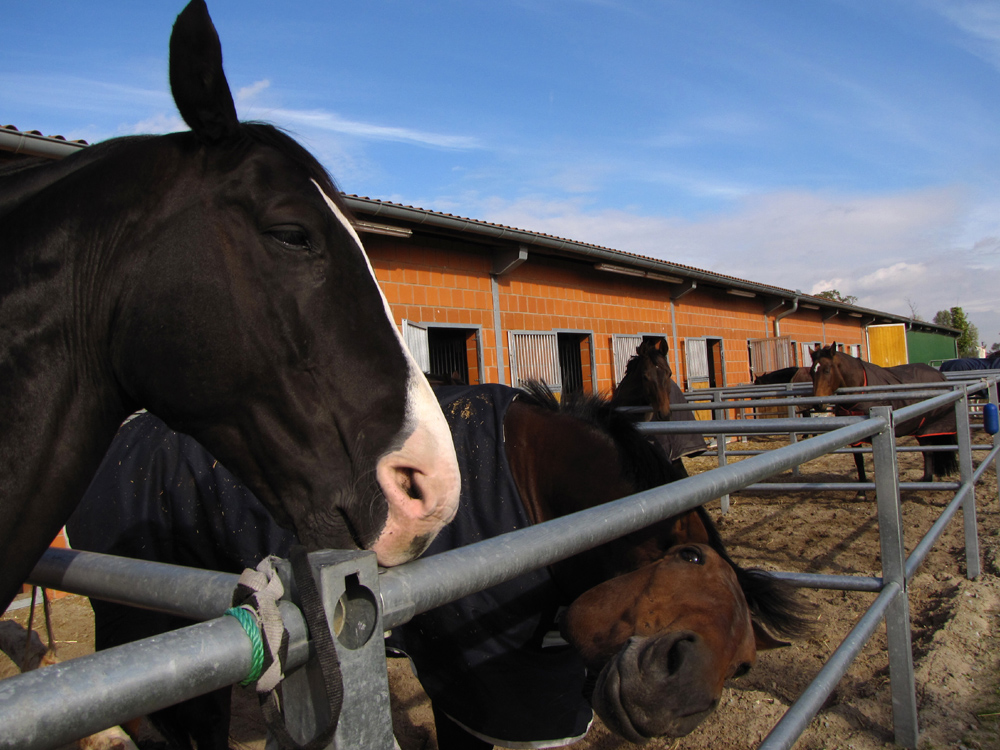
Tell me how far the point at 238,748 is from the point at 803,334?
18.7 meters

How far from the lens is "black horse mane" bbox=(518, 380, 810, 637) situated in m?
1.62

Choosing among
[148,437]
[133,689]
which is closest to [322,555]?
[133,689]

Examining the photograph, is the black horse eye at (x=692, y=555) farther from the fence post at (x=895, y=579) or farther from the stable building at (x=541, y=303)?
the stable building at (x=541, y=303)

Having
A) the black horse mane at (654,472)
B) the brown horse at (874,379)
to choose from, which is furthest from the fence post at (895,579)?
the brown horse at (874,379)

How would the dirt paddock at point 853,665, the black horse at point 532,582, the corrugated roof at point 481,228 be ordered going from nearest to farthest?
the black horse at point 532,582
the dirt paddock at point 853,665
the corrugated roof at point 481,228

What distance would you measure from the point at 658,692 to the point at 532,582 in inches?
23.3

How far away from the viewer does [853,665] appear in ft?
9.38

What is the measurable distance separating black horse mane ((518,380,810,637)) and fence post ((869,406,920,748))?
13.9 inches

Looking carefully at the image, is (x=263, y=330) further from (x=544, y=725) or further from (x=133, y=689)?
(x=544, y=725)

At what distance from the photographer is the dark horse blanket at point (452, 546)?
1.71 m

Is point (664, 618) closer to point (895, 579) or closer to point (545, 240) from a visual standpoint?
point (895, 579)

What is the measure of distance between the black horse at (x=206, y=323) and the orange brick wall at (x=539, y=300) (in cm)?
553

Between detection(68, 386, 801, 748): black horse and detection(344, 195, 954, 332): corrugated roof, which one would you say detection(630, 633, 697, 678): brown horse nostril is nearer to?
detection(68, 386, 801, 748): black horse

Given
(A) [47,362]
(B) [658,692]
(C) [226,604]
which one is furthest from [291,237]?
(B) [658,692]
